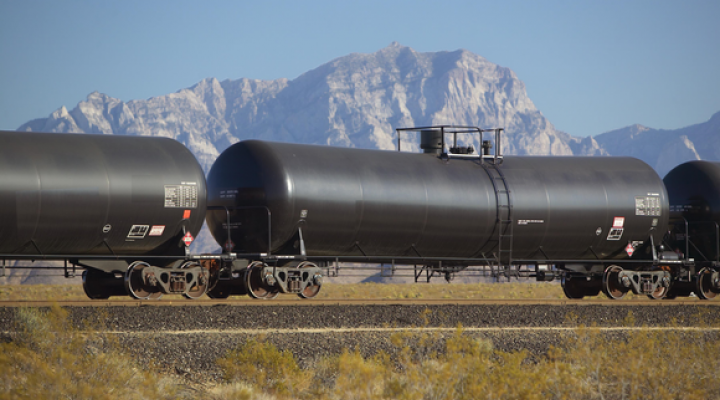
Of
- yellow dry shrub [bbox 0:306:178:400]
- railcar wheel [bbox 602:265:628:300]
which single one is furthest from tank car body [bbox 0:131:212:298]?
railcar wheel [bbox 602:265:628:300]

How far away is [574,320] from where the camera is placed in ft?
54.3

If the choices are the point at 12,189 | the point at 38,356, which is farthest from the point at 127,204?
the point at 38,356

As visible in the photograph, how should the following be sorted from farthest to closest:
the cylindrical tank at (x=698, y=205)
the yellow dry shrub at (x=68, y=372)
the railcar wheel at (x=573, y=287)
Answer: the railcar wheel at (x=573, y=287), the cylindrical tank at (x=698, y=205), the yellow dry shrub at (x=68, y=372)

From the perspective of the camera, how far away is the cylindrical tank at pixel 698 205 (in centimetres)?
2355

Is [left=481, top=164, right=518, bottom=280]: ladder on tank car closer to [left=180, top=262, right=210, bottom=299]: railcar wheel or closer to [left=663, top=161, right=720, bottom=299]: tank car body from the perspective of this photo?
[left=663, top=161, right=720, bottom=299]: tank car body

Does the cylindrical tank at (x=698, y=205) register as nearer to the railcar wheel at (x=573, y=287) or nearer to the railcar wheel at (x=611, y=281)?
the railcar wheel at (x=611, y=281)

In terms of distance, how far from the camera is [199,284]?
A: 722 inches

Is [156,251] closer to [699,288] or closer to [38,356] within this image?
[38,356]

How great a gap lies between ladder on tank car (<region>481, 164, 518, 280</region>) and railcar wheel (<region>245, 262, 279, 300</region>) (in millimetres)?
6226

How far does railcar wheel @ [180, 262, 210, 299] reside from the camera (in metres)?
18.1

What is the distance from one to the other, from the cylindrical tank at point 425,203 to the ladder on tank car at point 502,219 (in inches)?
1.5

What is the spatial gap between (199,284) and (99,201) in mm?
3436

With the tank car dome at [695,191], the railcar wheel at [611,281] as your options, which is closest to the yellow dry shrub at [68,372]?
the railcar wheel at [611,281]

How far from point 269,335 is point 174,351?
1951 millimetres
